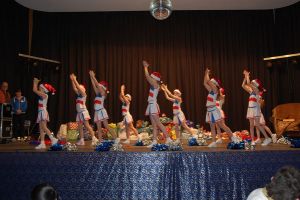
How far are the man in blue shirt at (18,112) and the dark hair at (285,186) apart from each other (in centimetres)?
971

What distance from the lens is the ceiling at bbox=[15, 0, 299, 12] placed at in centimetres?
1212

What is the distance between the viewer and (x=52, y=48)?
13430 mm

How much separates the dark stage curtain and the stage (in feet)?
24.3

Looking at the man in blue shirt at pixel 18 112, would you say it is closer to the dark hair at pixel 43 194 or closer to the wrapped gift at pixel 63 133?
the wrapped gift at pixel 63 133

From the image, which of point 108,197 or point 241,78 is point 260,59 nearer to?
point 241,78

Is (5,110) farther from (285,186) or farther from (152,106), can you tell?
(285,186)

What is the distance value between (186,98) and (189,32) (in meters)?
2.85

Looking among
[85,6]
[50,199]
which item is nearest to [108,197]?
[50,199]

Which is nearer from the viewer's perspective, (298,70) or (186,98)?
(298,70)

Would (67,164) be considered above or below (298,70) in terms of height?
below

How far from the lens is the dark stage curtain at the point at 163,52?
13203 mm

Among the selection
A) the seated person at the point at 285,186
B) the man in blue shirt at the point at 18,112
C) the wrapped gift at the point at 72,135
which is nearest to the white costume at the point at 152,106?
the wrapped gift at the point at 72,135

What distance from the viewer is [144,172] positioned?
5.66m

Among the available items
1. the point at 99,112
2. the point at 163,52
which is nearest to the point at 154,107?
the point at 99,112
